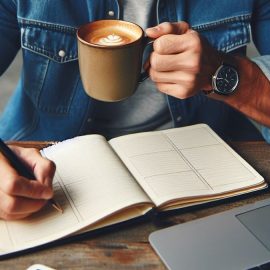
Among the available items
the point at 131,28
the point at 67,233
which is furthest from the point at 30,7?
the point at 67,233

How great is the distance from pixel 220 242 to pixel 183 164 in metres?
0.19

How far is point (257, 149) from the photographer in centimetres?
104

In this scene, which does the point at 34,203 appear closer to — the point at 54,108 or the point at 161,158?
the point at 161,158

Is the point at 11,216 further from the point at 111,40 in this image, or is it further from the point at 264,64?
the point at 264,64

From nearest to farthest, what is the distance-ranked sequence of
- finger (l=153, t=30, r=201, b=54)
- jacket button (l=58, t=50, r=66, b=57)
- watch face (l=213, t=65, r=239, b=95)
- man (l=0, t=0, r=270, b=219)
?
finger (l=153, t=30, r=201, b=54) → watch face (l=213, t=65, r=239, b=95) → man (l=0, t=0, r=270, b=219) → jacket button (l=58, t=50, r=66, b=57)

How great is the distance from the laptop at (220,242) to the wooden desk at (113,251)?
0.02 m

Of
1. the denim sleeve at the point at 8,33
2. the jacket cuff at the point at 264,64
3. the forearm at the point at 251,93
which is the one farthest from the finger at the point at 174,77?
the denim sleeve at the point at 8,33

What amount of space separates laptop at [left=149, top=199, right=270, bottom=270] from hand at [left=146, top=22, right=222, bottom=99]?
0.80 ft

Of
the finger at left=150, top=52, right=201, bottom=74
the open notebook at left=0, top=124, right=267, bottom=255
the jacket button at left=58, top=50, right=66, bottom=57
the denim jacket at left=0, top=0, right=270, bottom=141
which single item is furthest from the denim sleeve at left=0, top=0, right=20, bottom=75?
the finger at left=150, top=52, right=201, bottom=74

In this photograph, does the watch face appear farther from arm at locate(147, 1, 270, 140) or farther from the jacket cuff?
the jacket cuff

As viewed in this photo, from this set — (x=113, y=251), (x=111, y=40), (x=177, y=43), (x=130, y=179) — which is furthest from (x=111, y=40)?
(x=113, y=251)

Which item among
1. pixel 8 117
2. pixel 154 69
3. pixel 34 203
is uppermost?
pixel 154 69

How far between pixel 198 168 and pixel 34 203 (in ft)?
0.99

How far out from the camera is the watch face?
3.30 ft
